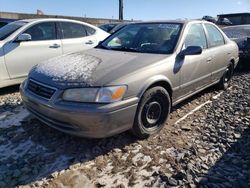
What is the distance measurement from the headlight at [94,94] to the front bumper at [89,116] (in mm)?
56

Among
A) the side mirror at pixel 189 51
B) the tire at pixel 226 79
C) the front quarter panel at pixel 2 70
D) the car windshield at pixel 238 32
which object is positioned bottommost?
the tire at pixel 226 79

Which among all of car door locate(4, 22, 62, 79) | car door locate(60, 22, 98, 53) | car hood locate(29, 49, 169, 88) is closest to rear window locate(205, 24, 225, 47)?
car hood locate(29, 49, 169, 88)

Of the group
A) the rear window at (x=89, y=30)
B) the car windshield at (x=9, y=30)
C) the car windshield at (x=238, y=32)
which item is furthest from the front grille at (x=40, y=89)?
the car windshield at (x=238, y=32)

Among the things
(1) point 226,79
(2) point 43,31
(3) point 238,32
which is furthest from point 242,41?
(2) point 43,31

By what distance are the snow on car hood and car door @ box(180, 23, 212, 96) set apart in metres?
1.32

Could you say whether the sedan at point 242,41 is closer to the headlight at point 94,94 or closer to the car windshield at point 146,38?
the car windshield at point 146,38

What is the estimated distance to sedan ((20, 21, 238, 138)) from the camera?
313 centimetres

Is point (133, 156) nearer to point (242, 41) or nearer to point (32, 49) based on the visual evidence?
point (32, 49)

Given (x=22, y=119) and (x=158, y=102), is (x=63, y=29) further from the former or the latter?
(x=158, y=102)

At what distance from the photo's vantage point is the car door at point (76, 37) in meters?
6.41

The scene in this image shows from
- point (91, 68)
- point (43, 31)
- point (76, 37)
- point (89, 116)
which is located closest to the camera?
point (89, 116)

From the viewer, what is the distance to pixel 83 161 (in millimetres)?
3266

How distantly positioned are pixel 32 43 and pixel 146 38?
8.47ft

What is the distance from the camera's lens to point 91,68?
3518 millimetres
